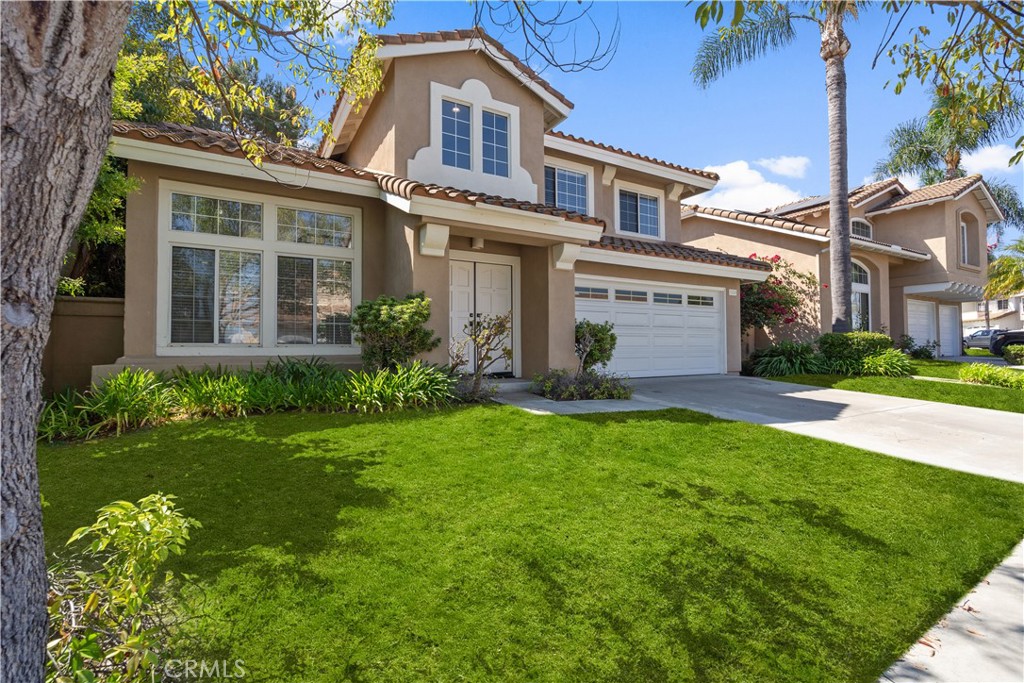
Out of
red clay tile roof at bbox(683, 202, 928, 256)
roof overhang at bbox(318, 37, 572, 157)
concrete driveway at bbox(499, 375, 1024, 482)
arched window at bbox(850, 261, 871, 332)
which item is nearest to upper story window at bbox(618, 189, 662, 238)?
roof overhang at bbox(318, 37, 572, 157)

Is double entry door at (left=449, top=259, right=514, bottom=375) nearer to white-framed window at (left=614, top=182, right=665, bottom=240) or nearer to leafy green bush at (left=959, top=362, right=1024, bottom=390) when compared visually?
white-framed window at (left=614, top=182, right=665, bottom=240)

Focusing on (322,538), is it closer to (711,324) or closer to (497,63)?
(497,63)

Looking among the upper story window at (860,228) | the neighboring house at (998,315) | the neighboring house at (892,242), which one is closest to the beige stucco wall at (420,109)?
the neighboring house at (892,242)

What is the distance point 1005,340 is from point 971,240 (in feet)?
18.7

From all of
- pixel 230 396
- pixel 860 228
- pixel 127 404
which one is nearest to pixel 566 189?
pixel 230 396

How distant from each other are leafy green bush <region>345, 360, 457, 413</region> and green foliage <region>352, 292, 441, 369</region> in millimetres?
239

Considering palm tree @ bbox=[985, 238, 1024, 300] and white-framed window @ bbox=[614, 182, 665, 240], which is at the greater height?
white-framed window @ bbox=[614, 182, 665, 240]

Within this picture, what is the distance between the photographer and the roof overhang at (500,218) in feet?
28.0

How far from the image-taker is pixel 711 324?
1467 cm

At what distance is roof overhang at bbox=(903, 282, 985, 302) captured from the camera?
20906 millimetres

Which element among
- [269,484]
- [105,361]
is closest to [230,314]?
[105,361]

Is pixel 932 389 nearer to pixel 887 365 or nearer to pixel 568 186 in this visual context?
pixel 887 365

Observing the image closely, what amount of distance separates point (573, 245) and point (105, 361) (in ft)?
28.0

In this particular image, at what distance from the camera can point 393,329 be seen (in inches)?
323
